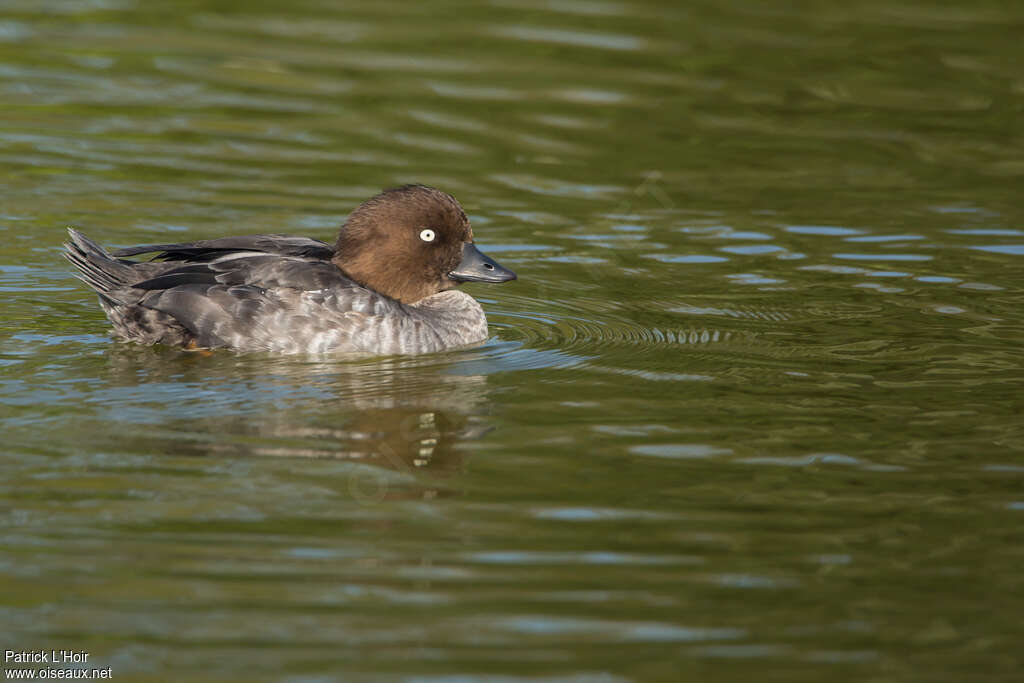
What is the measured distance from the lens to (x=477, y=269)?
982 centimetres

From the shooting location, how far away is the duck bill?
9.77 meters

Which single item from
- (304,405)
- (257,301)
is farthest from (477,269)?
(304,405)

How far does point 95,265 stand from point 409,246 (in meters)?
1.91

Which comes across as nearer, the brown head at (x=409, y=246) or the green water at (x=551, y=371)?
the green water at (x=551, y=371)

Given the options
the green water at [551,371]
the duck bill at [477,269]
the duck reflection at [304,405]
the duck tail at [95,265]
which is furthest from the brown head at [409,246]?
the duck tail at [95,265]

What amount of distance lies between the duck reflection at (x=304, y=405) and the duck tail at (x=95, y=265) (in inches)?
18.7

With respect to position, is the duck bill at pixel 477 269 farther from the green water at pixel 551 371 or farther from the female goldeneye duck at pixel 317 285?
the green water at pixel 551 371

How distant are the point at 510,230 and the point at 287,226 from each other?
5.68ft

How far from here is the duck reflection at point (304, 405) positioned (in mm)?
7289

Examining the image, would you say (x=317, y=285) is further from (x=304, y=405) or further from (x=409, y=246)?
(x=304, y=405)

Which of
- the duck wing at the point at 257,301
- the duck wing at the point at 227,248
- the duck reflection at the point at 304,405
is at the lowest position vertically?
the duck reflection at the point at 304,405

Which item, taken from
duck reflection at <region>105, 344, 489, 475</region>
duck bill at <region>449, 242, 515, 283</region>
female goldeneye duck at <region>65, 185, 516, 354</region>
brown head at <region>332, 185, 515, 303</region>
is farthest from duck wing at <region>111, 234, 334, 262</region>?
duck bill at <region>449, 242, 515, 283</region>

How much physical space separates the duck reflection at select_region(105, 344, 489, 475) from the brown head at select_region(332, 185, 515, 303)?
0.73m

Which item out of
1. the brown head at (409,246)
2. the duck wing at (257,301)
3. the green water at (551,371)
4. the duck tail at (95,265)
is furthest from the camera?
the brown head at (409,246)
